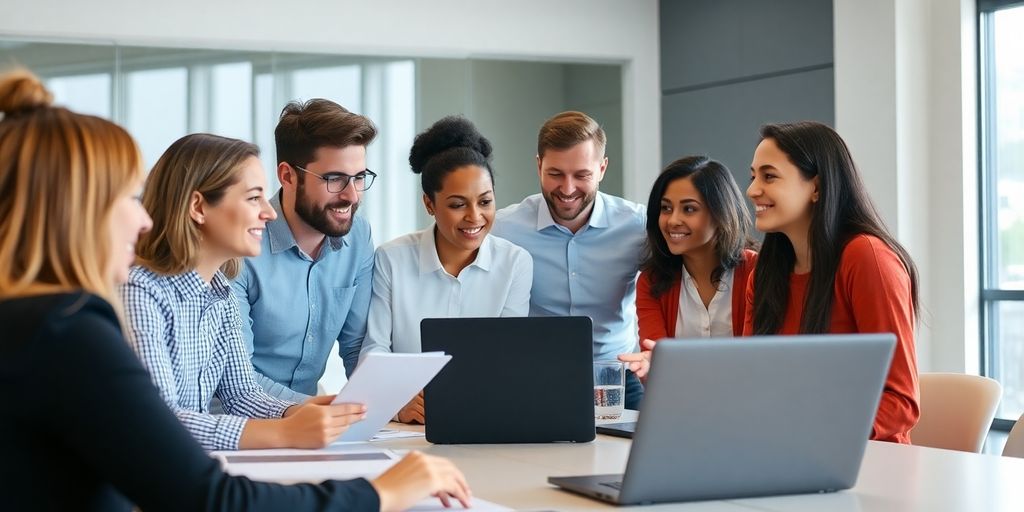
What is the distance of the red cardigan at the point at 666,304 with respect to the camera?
10.6 feet

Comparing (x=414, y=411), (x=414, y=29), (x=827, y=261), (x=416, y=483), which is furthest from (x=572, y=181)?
(x=414, y=29)

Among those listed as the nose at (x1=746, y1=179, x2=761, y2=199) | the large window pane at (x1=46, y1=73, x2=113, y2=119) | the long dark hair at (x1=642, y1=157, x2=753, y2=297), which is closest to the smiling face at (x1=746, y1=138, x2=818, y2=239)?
the nose at (x1=746, y1=179, x2=761, y2=199)

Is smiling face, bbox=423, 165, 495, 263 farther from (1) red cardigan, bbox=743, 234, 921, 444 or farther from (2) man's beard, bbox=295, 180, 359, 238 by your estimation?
(1) red cardigan, bbox=743, 234, 921, 444

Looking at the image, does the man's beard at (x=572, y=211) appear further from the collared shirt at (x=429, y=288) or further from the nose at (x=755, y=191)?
the nose at (x=755, y=191)

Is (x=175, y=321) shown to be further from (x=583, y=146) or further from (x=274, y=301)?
(x=583, y=146)

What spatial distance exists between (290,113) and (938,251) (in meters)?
4.07

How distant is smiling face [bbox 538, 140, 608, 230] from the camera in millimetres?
3414

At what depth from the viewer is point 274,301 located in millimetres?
3021

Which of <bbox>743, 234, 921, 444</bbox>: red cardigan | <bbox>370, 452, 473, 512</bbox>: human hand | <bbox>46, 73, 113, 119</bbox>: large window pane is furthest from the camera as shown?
<bbox>46, 73, 113, 119</bbox>: large window pane

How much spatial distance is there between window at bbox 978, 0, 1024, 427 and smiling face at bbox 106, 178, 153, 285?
17.7ft

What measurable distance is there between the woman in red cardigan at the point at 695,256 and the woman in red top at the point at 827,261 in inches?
8.0

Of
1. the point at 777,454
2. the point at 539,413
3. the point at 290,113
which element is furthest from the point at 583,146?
the point at 777,454

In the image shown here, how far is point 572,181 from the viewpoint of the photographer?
11.3 feet

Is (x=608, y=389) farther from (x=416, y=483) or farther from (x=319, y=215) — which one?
(x=416, y=483)
